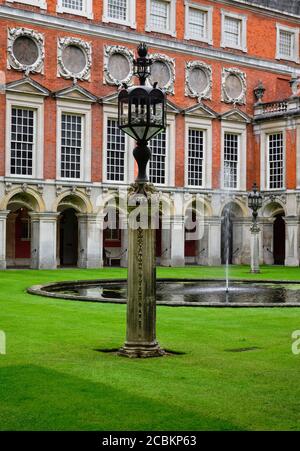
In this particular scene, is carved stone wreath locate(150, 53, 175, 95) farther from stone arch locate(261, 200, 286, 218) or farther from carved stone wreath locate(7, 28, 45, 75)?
stone arch locate(261, 200, 286, 218)

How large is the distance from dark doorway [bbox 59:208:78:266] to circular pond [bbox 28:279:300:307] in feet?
54.8

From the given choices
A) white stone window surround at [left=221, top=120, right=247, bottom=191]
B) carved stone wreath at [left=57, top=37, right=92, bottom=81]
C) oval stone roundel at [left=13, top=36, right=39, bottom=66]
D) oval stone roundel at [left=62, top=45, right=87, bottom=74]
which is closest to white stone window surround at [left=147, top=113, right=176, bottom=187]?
white stone window surround at [left=221, top=120, right=247, bottom=191]

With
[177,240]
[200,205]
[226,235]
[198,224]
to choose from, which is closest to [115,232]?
[177,240]

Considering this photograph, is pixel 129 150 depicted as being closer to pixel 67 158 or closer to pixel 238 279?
pixel 67 158

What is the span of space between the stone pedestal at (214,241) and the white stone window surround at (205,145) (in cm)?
217

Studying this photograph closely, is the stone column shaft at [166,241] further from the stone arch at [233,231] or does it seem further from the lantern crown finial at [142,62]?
the lantern crown finial at [142,62]

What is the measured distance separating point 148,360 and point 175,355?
21.3 inches

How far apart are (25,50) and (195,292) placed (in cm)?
1969

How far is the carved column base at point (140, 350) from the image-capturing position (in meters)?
11.0

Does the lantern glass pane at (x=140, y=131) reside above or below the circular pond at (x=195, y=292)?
above

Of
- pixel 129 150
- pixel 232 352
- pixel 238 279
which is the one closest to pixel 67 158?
pixel 129 150

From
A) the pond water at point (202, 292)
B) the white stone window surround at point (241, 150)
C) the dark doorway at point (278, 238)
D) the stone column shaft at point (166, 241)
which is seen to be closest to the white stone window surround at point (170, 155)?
the stone column shaft at point (166, 241)

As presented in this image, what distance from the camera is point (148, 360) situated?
10.7 m

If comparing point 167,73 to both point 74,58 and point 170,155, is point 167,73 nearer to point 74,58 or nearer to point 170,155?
point 170,155
